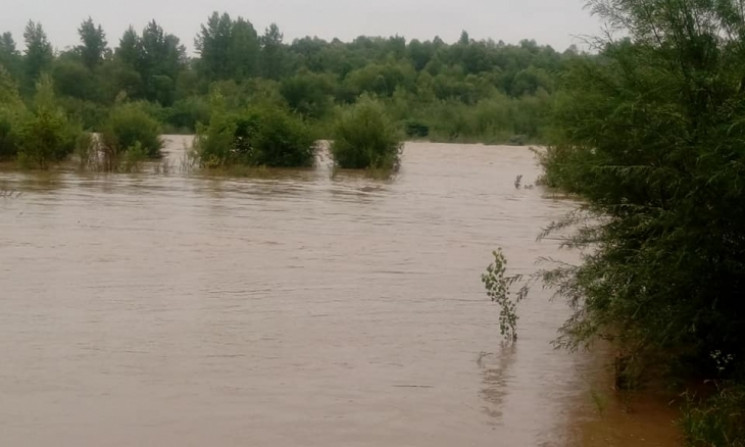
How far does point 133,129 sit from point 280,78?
58861 mm

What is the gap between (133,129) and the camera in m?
42.3

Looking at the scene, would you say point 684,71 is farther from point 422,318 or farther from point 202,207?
point 202,207

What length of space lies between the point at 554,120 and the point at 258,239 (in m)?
9.46

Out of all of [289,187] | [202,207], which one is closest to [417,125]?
[289,187]

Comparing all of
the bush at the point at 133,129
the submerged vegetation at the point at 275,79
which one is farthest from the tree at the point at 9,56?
the bush at the point at 133,129

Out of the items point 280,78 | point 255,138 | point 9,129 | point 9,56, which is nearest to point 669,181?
point 255,138

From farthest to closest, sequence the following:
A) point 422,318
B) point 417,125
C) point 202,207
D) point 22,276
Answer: point 417,125 → point 202,207 → point 22,276 → point 422,318

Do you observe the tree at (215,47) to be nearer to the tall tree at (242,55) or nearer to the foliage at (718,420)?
the tall tree at (242,55)

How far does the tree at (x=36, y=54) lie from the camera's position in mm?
94562

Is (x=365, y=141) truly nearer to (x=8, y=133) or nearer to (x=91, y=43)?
(x=8, y=133)

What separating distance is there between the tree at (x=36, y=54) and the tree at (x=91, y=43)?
3.32 m

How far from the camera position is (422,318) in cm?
1294

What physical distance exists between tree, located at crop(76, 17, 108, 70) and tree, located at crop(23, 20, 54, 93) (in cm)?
332

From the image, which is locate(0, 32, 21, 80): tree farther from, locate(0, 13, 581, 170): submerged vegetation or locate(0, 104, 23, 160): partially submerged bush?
locate(0, 104, 23, 160): partially submerged bush
